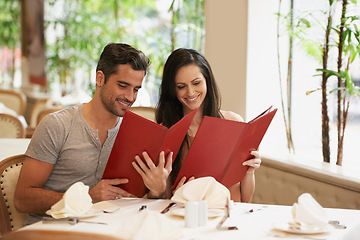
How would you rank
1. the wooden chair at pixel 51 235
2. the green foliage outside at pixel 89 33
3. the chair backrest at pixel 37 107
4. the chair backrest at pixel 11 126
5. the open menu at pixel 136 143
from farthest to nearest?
the green foliage outside at pixel 89 33
the chair backrest at pixel 37 107
the chair backrest at pixel 11 126
the open menu at pixel 136 143
the wooden chair at pixel 51 235

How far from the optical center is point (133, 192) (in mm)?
2064

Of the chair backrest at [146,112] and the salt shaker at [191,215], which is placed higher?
the chair backrest at [146,112]

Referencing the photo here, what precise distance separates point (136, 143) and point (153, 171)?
0.48 feet

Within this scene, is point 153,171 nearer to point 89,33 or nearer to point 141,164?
point 141,164

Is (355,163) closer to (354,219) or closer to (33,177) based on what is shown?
(354,219)

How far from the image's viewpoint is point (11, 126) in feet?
12.8

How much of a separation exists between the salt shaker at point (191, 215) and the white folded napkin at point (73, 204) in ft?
1.18

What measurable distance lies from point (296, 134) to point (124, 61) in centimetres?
212

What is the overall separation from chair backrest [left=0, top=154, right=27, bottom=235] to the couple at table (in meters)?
0.09

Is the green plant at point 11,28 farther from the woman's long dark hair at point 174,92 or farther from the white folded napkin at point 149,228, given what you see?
the white folded napkin at point 149,228

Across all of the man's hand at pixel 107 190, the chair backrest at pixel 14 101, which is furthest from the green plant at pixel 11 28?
the man's hand at pixel 107 190

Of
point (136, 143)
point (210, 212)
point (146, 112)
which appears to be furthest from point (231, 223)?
point (146, 112)

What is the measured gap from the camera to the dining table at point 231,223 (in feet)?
5.09

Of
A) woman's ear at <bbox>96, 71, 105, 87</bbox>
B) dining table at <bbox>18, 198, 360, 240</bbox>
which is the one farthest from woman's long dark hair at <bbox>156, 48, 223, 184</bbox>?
dining table at <bbox>18, 198, 360, 240</bbox>
